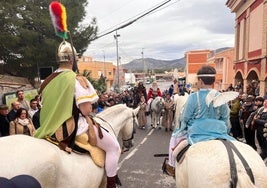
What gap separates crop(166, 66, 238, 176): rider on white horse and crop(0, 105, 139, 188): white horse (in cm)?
114

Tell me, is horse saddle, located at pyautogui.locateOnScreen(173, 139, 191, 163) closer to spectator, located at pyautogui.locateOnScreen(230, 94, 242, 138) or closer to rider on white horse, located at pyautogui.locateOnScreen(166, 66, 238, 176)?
rider on white horse, located at pyautogui.locateOnScreen(166, 66, 238, 176)

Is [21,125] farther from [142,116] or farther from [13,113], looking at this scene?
[142,116]

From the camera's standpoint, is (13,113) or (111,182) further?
(13,113)

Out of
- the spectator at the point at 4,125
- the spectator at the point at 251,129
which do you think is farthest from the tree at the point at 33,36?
the spectator at the point at 251,129

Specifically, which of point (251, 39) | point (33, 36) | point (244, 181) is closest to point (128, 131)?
point (244, 181)

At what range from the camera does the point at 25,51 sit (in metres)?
19.2

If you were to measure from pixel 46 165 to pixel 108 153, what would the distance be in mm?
1125

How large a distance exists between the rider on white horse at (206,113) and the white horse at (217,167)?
30cm

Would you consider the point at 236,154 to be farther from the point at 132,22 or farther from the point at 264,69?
the point at 264,69

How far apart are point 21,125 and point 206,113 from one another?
194 inches

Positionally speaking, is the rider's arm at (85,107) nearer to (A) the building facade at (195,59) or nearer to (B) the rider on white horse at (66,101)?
(B) the rider on white horse at (66,101)

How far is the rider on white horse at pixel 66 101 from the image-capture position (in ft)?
10.9

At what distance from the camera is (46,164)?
2.70 meters

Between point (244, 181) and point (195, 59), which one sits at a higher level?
point (195, 59)
